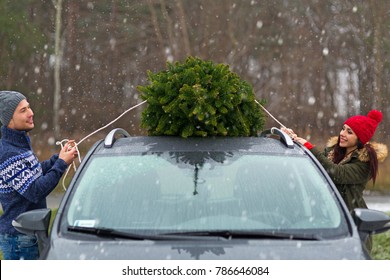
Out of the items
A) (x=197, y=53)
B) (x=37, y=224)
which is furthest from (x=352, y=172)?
(x=197, y=53)

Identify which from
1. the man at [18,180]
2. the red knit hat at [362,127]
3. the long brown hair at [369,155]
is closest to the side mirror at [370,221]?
the long brown hair at [369,155]

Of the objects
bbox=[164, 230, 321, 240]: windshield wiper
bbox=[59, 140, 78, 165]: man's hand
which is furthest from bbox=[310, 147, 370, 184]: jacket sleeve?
bbox=[59, 140, 78, 165]: man's hand

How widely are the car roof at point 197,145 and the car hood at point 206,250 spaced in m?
0.90

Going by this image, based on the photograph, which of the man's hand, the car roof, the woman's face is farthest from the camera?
the woman's face

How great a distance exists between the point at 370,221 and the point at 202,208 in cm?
88

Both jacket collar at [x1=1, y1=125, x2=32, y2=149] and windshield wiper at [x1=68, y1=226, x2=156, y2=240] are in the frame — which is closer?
windshield wiper at [x1=68, y1=226, x2=156, y2=240]

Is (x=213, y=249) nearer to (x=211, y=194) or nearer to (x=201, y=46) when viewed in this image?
(x=211, y=194)

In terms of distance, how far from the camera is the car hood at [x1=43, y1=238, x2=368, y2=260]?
3.27 metres

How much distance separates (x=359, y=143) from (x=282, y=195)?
1.60 metres

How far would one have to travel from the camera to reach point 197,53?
22125 millimetres

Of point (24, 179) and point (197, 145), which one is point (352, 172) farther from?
point (24, 179)

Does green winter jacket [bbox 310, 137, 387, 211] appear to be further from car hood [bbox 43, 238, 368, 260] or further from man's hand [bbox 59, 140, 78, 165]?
man's hand [bbox 59, 140, 78, 165]

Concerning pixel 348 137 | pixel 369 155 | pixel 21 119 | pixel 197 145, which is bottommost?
pixel 369 155

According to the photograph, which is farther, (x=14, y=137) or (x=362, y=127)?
(x=362, y=127)
